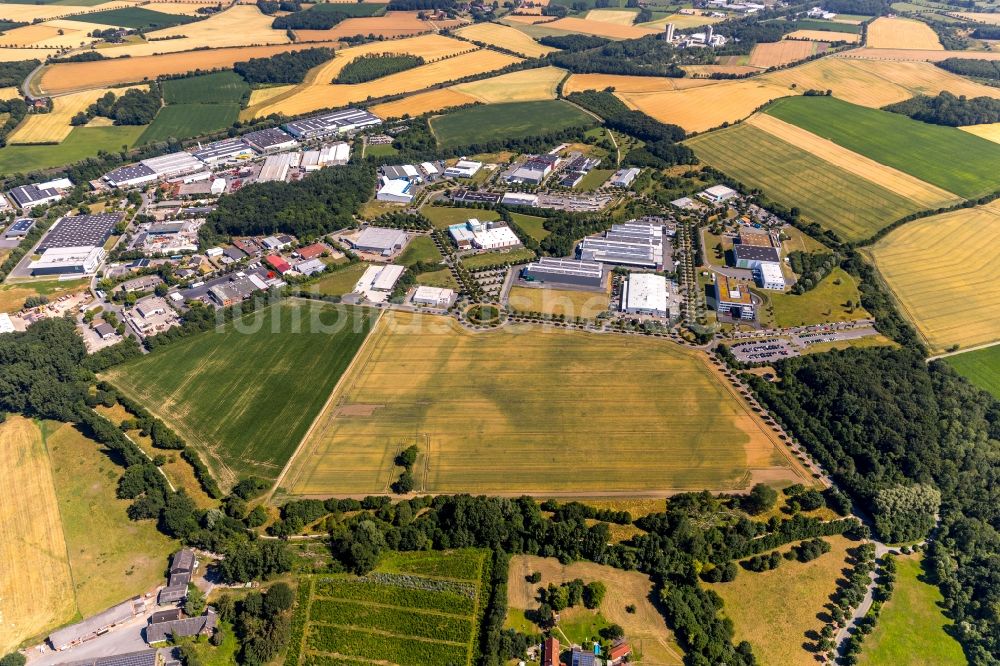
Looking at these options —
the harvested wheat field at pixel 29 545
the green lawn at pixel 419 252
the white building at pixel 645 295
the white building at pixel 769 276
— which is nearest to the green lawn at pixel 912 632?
the white building at pixel 645 295

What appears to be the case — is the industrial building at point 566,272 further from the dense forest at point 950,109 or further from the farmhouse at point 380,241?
the dense forest at point 950,109

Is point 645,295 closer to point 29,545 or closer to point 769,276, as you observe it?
point 769,276

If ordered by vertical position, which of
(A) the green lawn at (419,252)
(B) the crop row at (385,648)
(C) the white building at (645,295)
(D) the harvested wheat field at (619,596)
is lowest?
(D) the harvested wheat field at (619,596)

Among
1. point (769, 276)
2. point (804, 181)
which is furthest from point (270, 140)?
point (804, 181)

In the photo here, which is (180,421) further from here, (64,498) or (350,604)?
(350,604)

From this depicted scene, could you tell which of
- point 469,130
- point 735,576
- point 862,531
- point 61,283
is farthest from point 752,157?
point 61,283
